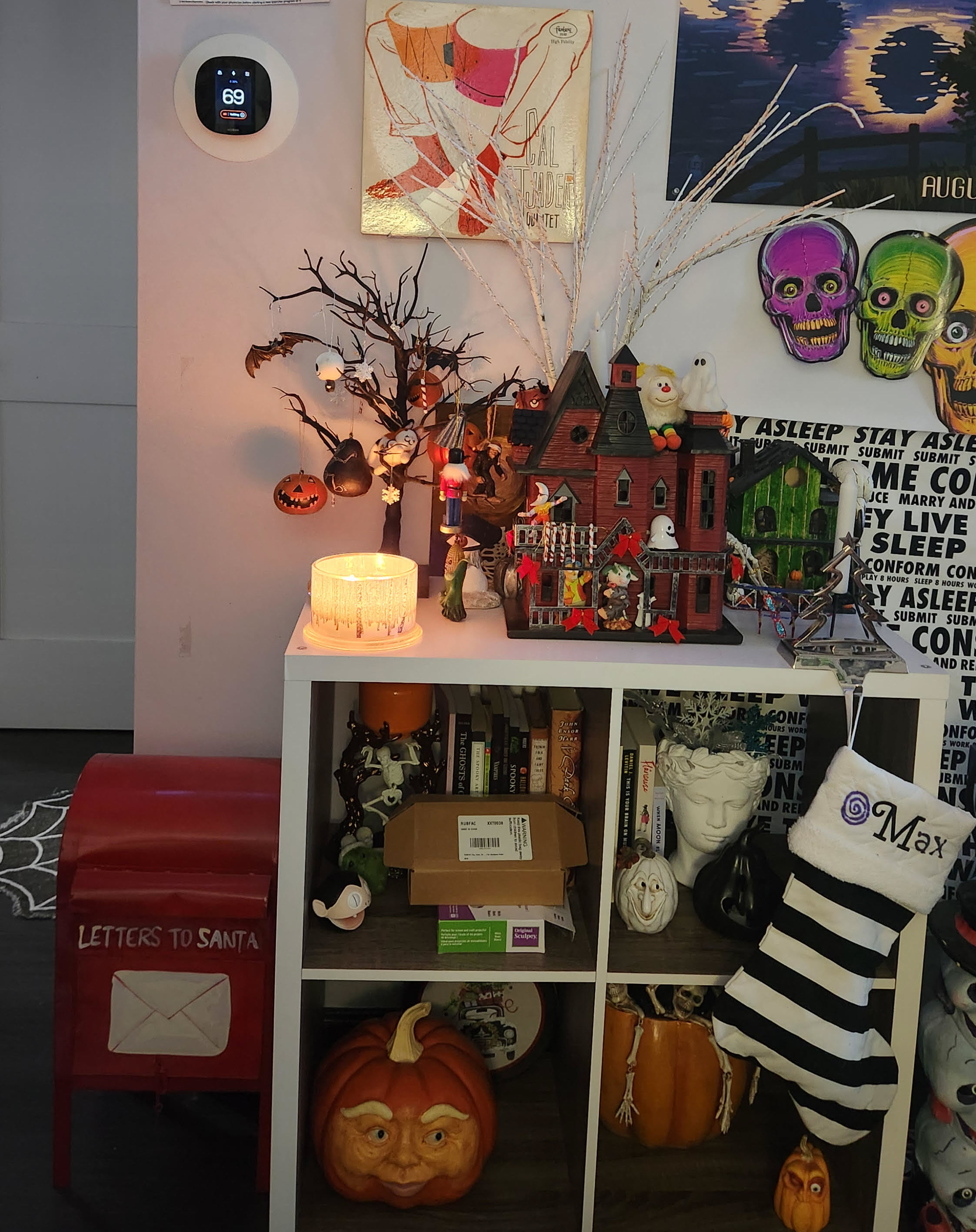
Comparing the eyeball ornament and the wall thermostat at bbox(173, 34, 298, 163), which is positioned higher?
the wall thermostat at bbox(173, 34, 298, 163)

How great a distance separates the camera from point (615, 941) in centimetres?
175

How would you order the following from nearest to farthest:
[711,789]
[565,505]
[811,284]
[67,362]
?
[565,505] → [711,789] → [811,284] → [67,362]

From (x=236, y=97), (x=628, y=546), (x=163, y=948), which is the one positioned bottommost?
(x=163, y=948)

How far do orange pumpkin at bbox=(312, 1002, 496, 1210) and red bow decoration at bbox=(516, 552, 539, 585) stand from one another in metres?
0.71

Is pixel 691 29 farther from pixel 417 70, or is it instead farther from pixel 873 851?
pixel 873 851

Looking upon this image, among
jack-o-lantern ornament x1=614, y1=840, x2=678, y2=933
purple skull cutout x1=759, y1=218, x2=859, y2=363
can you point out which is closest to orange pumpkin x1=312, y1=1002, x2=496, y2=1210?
jack-o-lantern ornament x1=614, y1=840, x2=678, y2=933

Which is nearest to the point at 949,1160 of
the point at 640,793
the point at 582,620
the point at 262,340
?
the point at 640,793

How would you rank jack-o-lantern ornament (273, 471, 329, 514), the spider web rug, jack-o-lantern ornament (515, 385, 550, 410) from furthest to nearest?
the spider web rug < jack-o-lantern ornament (273, 471, 329, 514) < jack-o-lantern ornament (515, 385, 550, 410)

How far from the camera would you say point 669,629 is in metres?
1.68

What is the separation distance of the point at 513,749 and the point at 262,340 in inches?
31.6

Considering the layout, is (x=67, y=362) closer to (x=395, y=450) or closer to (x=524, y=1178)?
(x=395, y=450)

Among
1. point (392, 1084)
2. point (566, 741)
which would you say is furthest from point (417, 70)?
point (392, 1084)

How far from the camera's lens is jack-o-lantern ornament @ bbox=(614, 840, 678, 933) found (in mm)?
1756

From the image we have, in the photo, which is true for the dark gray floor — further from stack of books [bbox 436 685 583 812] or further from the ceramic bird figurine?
the ceramic bird figurine
